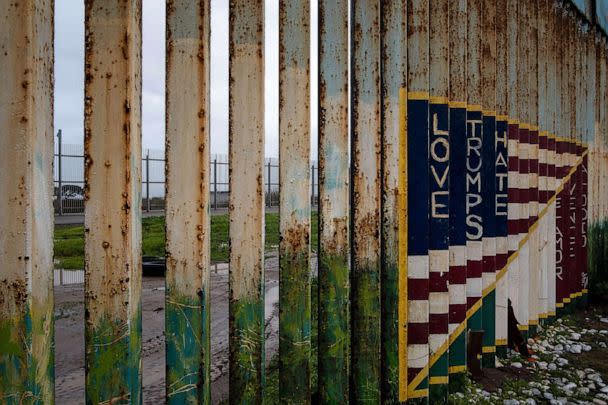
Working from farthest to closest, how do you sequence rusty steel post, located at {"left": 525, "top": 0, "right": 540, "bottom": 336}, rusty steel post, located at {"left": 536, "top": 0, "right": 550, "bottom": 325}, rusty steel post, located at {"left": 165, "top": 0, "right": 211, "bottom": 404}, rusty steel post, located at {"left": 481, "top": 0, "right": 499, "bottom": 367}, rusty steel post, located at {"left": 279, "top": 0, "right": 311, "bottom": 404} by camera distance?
rusty steel post, located at {"left": 536, "top": 0, "right": 550, "bottom": 325} < rusty steel post, located at {"left": 525, "top": 0, "right": 540, "bottom": 336} < rusty steel post, located at {"left": 481, "top": 0, "right": 499, "bottom": 367} < rusty steel post, located at {"left": 279, "top": 0, "right": 311, "bottom": 404} < rusty steel post, located at {"left": 165, "top": 0, "right": 211, "bottom": 404}

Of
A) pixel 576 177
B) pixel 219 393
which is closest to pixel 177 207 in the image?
pixel 219 393

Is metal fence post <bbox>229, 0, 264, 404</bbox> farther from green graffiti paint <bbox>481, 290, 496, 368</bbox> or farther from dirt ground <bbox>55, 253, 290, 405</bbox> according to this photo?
green graffiti paint <bbox>481, 290, 496, 368</bbox>

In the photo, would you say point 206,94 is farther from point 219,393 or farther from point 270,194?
point 270,194

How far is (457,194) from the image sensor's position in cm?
302

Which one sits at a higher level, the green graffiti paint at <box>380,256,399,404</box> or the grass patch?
the green graffiti paint at <box>380,256,399,404</box>

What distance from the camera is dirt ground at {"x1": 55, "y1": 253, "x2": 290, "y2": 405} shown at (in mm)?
3119

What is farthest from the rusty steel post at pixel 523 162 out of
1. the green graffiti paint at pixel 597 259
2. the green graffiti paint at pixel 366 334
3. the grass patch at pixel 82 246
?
the grass patch at pixel 82 246

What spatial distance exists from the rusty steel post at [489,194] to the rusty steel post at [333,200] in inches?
63.1

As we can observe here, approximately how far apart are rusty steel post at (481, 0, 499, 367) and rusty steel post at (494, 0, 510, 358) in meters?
0.09

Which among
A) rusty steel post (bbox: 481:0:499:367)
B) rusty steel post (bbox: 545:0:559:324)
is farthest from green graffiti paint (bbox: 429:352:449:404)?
rusty steel post (bbox: 545:0:559:324)

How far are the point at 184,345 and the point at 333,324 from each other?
762 millimetres

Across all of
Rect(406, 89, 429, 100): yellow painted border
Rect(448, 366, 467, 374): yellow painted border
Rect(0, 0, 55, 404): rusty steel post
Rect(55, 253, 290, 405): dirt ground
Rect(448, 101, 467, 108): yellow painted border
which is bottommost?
Rect(55, 253, 290, 405): dirt ground

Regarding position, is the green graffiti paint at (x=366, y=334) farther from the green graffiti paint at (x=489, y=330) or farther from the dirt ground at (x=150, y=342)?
the green graffiti paint at (x=489, y=330)

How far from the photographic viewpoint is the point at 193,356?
5.97ft
